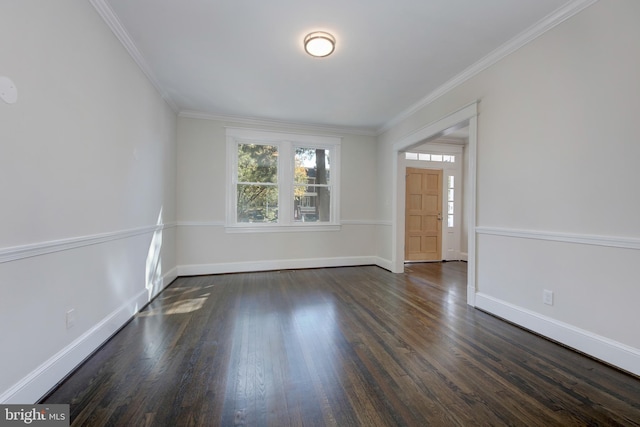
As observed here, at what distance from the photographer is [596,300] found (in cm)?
194

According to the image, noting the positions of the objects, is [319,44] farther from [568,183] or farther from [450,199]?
[450,199]

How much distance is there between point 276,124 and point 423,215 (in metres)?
3.58

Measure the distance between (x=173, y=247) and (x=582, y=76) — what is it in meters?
5.03

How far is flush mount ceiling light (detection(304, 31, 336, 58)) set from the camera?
234 centimetres

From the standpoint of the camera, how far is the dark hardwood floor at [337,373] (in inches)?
54.4

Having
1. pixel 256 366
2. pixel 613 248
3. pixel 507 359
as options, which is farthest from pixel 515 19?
pixel 256 366

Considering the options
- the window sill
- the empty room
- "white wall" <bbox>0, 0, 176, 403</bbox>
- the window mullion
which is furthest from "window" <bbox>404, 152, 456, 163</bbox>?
"white wall" <bbox>0, 0, 176, 403</bbox>

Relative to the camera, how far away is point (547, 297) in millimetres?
2250

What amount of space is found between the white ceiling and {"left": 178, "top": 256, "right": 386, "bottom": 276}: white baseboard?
8.46 feet

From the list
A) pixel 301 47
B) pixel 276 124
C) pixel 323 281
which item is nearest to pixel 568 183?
pixel 301 47

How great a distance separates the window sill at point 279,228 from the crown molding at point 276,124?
69.3 inches

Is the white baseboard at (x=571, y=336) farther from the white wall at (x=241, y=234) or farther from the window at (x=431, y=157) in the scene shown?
the window at (x=431, y=157)

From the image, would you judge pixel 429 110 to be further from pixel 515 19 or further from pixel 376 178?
pixel 376 178

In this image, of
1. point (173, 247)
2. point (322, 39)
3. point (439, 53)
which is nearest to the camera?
point (322, 39)
